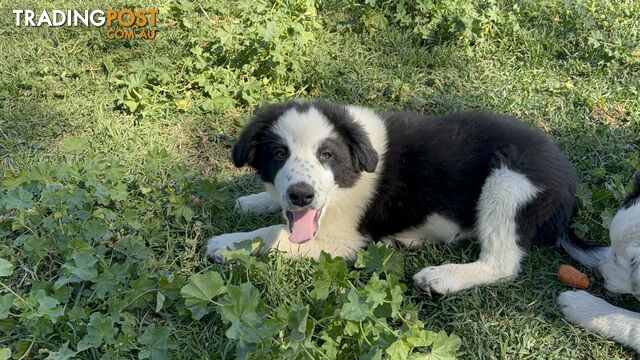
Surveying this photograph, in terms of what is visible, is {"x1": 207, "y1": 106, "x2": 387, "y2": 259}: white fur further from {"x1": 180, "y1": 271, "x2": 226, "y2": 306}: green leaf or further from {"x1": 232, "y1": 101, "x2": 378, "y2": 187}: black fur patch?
{"x1": 180, "y1": 271, "x2": 226, "y2": 306}: green leaf

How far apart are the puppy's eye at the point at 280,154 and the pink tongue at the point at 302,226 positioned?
0.99ft

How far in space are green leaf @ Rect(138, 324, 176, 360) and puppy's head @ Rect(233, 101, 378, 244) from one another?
0.82m

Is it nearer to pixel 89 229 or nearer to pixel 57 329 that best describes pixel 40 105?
pixel 89 229

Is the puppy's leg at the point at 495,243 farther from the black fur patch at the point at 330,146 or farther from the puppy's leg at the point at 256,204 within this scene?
the puppy's leg at the point at 256,204

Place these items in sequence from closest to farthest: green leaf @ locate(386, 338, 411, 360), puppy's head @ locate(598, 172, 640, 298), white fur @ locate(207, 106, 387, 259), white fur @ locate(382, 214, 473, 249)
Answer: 1. green leaf @ locate(386, 338, 411, 360)
2. puppy's head @ locate(598, 172, 640, 298)
3. white fur @ locate(207, 106, 387, 259)
4. white fur @ locate(382, 214, 473, 249)

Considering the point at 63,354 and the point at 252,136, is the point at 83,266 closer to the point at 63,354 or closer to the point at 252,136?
the point at 63,354

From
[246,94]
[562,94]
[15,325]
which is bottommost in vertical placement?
[15,325]

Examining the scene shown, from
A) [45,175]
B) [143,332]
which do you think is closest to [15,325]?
[143,332]

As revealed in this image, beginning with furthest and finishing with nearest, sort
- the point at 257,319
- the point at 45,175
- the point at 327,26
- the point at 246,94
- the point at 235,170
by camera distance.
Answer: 1. the point at 327,26
2. the point at 246,94
3. the point at 235,170
4. the point at 45,175
5. the point at 257,319

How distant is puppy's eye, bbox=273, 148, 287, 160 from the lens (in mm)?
3209

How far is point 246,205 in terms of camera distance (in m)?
3.85

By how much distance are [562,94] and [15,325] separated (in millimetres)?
4107

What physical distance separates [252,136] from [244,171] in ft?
3.24

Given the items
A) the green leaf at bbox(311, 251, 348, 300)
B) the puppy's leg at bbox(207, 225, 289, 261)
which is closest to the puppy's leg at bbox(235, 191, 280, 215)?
the puppy's leg at bbox(207, 225, 289, 261)
